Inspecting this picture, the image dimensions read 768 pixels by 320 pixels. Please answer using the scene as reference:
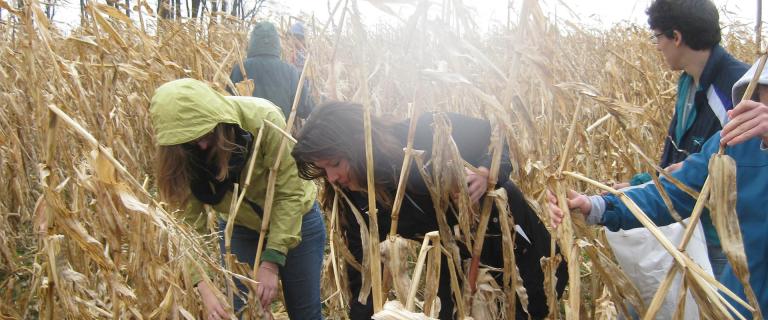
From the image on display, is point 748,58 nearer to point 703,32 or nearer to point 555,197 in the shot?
point 703,32

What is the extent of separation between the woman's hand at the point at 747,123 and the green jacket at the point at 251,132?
98 cm

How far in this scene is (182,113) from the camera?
1414 millimetres

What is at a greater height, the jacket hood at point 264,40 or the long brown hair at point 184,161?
the jacket hood at point 264,40

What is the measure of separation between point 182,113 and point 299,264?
2.09 feet

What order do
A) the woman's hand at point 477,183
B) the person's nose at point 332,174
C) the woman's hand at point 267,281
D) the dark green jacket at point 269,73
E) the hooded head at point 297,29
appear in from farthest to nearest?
1. the hooded head at point 297,29
2. the dark green jacket at point 269,73
3. the woman's hand at point 267,281
4. the person's nose at point 332,174
5. the woman's hand at point 477,183

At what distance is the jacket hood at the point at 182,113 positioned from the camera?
1415mm

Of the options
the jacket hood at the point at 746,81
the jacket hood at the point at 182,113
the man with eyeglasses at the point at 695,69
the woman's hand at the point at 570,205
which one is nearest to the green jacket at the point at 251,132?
the jacket hood at the point at 182,113

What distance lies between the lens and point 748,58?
474 centimetres

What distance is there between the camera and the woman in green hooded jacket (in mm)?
1426

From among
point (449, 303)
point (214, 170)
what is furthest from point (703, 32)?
point (214, 170)

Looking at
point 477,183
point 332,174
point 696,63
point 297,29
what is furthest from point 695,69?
point 297,29

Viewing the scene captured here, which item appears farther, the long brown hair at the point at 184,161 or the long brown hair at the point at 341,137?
the long brown hair at the point at 184,161

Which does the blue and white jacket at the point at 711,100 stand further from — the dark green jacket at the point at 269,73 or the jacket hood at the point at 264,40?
the jacket hood at the point at 264,40

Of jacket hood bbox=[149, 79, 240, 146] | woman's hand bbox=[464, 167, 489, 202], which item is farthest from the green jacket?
woman's hand bbox=[464, 167, 489, 202]
